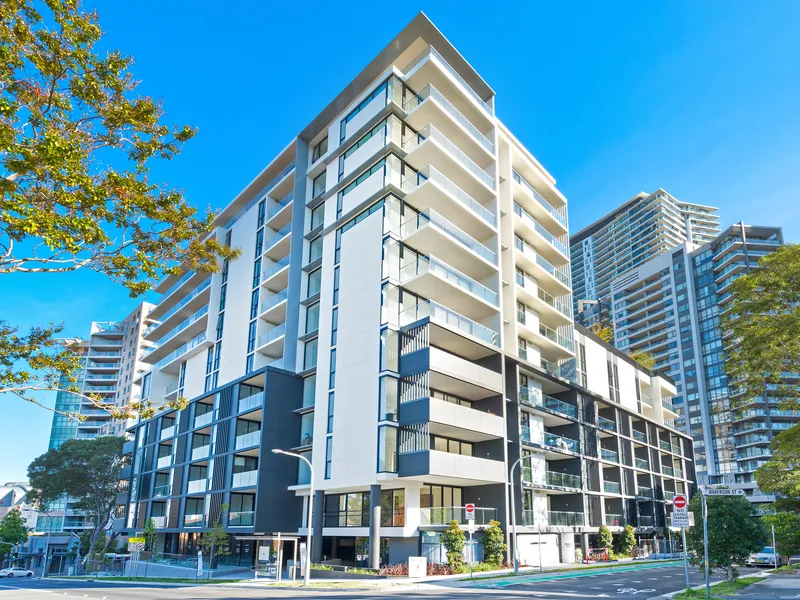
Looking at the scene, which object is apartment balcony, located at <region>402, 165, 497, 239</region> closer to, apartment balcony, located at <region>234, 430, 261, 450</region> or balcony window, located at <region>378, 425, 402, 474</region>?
balcony window, located at <region>378, 425, 402, 474</region>

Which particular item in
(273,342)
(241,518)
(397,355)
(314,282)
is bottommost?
(241,518)

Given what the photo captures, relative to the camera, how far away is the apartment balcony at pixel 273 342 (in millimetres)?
47256

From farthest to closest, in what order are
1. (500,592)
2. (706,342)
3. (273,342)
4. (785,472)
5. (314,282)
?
(706,342)
(314,282)
(273,342)
(785,472)
(500,592)

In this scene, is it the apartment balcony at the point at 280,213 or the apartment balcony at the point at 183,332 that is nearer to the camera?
the apartment balcony at the point at 280,213

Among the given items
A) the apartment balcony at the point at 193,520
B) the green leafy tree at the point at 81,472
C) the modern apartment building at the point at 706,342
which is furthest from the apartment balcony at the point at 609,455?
the modern apartment building at the point at 706,342

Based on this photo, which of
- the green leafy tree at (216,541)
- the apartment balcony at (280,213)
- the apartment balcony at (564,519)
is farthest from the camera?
the apartment balcony at (280,213)

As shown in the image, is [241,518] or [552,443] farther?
[552,443]

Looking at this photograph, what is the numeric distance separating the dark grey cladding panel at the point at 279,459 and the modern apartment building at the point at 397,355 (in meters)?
Result: 0.15

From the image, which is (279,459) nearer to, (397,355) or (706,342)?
(397,355)

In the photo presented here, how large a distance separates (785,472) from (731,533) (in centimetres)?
2383

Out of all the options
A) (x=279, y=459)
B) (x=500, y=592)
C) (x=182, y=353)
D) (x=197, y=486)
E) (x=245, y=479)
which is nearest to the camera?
(x=500, y=592)

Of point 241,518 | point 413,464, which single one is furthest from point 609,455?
point 241,518

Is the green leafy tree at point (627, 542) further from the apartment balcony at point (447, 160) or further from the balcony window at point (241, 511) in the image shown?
the balcony window at point (241, 511)

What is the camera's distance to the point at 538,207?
5350 centimetres
